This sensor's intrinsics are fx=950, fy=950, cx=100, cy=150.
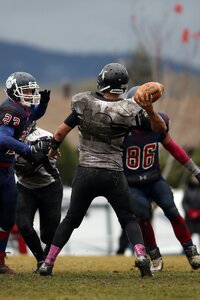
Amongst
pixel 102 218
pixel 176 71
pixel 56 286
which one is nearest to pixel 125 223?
pixel 56 286

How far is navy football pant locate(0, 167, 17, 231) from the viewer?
374 inches

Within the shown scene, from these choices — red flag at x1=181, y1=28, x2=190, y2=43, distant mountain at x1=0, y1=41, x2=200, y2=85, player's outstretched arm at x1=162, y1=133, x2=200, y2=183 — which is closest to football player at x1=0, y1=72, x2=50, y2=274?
player's outstretched arm at x1=162, y1=133, x2=200, y2=183

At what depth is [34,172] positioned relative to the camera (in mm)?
10016

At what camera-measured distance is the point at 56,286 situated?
8312mm

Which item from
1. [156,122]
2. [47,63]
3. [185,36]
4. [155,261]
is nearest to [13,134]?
[156,122]

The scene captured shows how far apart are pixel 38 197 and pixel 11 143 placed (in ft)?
4.02

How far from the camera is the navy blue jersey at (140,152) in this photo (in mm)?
10234

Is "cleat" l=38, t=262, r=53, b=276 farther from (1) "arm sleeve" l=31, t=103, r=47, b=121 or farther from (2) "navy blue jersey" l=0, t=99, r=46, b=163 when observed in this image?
A: (1) "arm sleeve" l=31, t=103, r=47, b=121

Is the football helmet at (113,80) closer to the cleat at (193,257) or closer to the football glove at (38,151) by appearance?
the football glove at (38,151)

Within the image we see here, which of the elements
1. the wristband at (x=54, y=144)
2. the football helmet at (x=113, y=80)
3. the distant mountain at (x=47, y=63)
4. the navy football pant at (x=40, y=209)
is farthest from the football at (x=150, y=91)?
the distant mountain at (x=47, y=63)

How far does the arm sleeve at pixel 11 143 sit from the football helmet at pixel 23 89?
0.48 meters

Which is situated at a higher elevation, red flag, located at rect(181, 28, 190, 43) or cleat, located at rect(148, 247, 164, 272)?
cleat, located at rect(148, 247, 164, 272)

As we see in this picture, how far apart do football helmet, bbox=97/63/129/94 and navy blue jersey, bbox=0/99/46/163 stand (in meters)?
0.87

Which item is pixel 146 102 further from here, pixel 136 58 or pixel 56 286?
pixel 136 58
